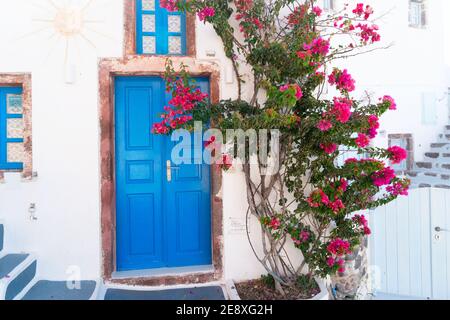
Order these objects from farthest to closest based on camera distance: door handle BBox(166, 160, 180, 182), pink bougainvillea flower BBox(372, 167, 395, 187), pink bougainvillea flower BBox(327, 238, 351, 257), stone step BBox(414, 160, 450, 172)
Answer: stone step BBox(414, 160, 450, 172) < door handle BBox(166, 160, 180, 182) < pink bougainvillea flower BBox(327, 238, 351, 257) < pink bougainvillea flower BBox(372, 167, 395, 187)

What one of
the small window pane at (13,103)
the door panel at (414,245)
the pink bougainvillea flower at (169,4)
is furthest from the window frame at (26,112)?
the door panel at (414,245)

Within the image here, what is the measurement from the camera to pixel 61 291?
3.33m

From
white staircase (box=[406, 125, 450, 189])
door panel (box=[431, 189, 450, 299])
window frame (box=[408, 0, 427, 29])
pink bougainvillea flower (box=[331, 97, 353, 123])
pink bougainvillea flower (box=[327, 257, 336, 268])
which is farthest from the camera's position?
window frame (box=[408, 0, 427, 29])

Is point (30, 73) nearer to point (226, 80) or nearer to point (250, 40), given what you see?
point (226, 80)

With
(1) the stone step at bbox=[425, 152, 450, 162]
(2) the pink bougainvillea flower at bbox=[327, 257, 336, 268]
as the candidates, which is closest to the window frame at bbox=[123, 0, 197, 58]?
(2) the pink bougainvillea flower at bbox=[327, 257, 336, 268]

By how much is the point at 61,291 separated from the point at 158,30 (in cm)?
308

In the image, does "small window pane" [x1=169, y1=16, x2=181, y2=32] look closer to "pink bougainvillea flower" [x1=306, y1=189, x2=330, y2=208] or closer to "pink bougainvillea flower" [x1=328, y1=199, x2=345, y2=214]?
"pink bougainvillea flower" [x1=306, y1=189, x2=330, y2=208]

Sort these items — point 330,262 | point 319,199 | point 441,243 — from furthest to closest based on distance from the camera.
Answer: point 441,243
point 330,262
point 319,199

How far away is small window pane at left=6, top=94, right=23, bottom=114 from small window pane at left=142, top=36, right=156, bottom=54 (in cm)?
155

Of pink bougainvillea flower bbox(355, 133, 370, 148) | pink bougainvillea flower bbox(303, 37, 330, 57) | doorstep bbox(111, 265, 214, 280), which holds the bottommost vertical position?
doorstep bbox(111, 265, 214, 280)

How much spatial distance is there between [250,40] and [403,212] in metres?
3.06

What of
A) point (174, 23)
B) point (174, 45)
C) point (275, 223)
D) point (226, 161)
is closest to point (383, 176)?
point (275, 223)

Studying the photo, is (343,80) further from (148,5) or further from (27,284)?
(27,284)

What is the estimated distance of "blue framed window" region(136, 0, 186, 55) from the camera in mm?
3750
